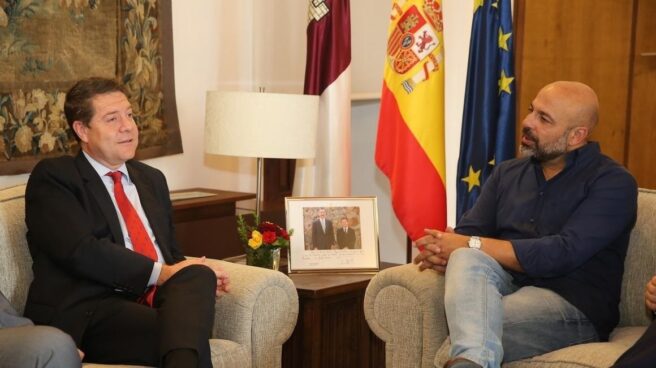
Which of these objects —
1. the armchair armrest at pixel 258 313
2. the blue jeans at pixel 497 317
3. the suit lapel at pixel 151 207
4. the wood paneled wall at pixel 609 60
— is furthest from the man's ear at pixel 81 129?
the wood paneled wall at pixel 609 60

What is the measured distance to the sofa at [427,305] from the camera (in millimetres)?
2893

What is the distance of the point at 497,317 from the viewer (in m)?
2.66

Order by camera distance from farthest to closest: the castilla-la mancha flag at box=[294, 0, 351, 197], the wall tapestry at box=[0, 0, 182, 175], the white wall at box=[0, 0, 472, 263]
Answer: the white wall at box=[0, 0, 472, 263]
the castilla-la mancha flag at box=[294, 0, 351, 197]
the wall tapestry at box=[0, 0, 182, 175]

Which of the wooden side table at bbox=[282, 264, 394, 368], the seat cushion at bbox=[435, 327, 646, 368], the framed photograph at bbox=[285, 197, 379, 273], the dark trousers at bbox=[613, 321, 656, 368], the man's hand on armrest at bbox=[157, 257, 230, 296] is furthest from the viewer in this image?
the framed photograph at bbox=[285, 197, 379, 273]

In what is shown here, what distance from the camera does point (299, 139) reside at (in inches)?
140

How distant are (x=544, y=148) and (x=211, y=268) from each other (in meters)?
1.16

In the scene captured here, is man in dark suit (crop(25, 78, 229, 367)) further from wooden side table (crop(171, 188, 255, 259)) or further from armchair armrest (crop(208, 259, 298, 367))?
wooden side table (crop(171, 188, 255, 259))

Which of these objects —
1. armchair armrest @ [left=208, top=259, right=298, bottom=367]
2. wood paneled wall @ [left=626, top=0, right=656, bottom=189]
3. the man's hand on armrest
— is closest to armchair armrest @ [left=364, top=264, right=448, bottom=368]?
armchair armrest @ [left=208, top=259, right=298, bottom=367]

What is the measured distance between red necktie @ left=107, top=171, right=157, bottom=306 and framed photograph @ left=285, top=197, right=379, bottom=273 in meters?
0.66

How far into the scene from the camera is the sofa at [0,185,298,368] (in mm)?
2885

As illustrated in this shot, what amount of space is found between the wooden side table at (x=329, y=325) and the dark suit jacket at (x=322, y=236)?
114 mm

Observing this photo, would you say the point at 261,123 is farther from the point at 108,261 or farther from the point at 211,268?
the point at 108,261

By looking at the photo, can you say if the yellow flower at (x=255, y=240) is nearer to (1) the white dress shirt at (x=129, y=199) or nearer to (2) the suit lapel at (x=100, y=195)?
(1) the white dress shirt at (x=129, y=199)

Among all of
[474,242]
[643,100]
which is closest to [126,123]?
[474,242]
